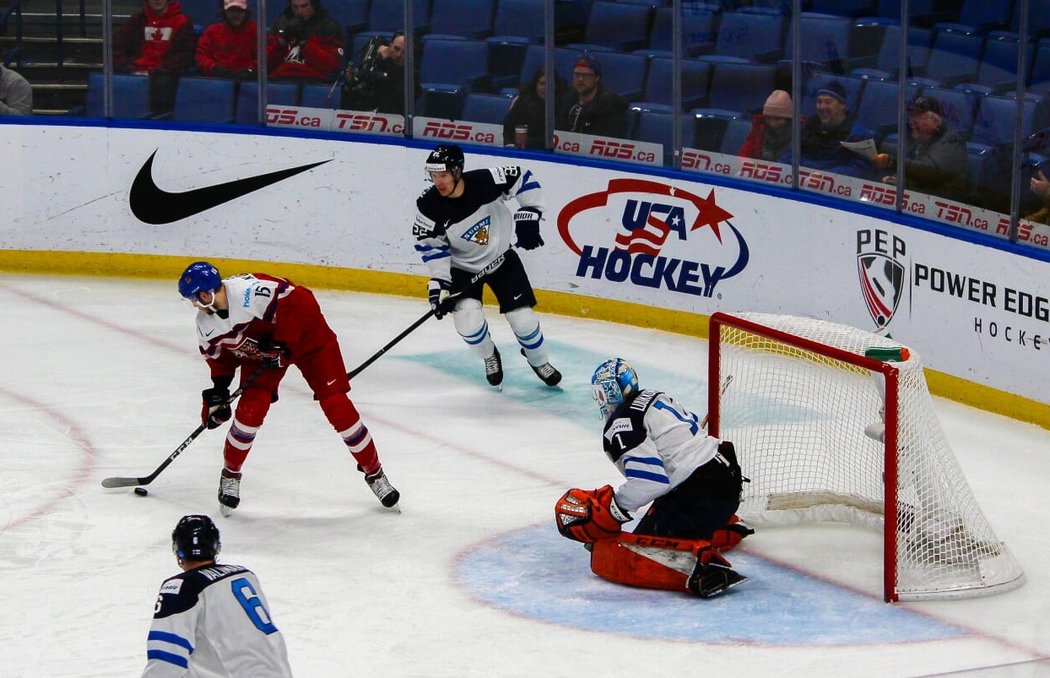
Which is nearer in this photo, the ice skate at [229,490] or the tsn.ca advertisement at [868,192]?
the ice skate at [229,490]

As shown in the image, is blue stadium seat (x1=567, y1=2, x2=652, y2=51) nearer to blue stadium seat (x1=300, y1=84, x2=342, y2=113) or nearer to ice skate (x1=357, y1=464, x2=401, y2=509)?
blue stadium seat (x1=300, y1=84, x2=342, y2=113)

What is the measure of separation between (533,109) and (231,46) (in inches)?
72.1

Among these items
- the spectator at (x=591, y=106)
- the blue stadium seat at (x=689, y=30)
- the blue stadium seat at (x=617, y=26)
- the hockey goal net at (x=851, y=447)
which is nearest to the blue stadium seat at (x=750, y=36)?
the blue stadium seat at (x=689, y=30)

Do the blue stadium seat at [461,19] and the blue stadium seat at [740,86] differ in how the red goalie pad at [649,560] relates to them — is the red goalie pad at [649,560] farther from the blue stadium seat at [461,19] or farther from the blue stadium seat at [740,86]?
the blue stadium seat at [461,19]

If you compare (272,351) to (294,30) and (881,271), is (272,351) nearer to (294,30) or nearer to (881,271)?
(881,271)

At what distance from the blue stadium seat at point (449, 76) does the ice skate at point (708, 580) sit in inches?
186

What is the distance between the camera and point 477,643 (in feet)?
16.3

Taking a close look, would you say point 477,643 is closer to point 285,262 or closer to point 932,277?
point 932,277

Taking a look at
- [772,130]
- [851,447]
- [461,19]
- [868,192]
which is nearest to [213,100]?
[461,19]

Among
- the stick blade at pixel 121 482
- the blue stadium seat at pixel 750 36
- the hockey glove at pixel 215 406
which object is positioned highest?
the blue stadium seat at pixel 750 36

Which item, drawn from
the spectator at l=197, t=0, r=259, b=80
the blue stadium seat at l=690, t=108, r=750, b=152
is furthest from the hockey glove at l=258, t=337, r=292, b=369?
the spectator at l=197, t=0, r=259, b=80

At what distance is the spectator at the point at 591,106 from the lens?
9.06m

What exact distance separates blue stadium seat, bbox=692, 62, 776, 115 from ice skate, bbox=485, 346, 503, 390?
184 centimetres

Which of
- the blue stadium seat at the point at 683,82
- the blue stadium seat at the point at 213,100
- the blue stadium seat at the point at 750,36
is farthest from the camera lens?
the blue stadium seat at the point at 213,100
